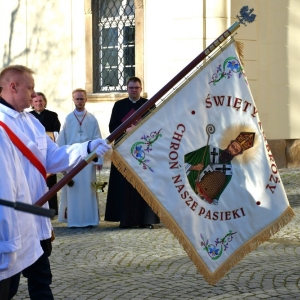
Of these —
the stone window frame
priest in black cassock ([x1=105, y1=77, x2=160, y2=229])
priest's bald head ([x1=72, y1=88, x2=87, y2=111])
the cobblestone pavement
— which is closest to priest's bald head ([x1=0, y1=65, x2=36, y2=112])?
the cobblestone pavement

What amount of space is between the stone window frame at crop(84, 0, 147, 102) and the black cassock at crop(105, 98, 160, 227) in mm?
6409

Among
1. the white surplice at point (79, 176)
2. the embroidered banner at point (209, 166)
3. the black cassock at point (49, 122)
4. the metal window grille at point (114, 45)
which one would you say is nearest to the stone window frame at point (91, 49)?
the metal window grille at point (114, 45)

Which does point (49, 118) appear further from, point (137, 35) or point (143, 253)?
point (137, 35)

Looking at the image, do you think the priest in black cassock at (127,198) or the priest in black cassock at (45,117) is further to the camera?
the priest in black cassock at (45,117)

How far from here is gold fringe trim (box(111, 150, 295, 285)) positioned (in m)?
6.15

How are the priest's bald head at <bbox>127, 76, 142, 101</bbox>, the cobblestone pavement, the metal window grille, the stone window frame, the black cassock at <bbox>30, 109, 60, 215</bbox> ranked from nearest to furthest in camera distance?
the cobblestone pavement, the priest's bald head at <bbox>127, 76, 142, 101</bbox>, the black cassock at <bbox>30, 109, 60, 215</bbox>, the stone window frame, the metal window grille

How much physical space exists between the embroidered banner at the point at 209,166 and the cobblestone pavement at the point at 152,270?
0.81 metres

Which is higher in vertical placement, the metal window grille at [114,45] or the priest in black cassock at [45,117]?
the metal window grille at [114,45]

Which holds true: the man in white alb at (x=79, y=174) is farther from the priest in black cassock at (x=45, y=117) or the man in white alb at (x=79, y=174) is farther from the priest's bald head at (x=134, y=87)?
the priest's bald head at (x=134, y=87)

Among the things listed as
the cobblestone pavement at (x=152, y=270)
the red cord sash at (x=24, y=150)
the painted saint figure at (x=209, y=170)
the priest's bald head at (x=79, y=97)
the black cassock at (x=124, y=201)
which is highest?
the priest's bald head at (x=79, y=97)

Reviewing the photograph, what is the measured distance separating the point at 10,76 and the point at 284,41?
1312 centimetres

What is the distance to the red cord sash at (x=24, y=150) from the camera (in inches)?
215

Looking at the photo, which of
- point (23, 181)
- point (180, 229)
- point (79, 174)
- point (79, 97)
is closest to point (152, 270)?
point (180, 229)

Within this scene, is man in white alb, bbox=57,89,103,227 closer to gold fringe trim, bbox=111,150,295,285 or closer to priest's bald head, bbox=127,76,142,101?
priest's bald head, bbox=127,76,142,101
